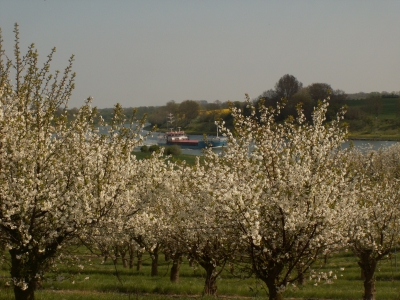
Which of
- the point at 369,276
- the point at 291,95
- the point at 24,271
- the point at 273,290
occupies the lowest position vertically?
the point at 369,276

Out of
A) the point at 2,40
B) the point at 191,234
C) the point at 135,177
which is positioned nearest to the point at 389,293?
the point at 191,234

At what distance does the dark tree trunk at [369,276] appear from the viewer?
17312 mm

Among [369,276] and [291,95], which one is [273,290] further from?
[291,95]

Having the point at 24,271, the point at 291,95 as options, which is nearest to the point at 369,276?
the point at 24,271

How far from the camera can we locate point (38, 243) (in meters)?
10.4

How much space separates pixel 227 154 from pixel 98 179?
3374mm

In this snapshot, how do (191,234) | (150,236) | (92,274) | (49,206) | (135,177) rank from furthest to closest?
(92,274)
(150,236)
(191,234)
(135,177)
(49,206)

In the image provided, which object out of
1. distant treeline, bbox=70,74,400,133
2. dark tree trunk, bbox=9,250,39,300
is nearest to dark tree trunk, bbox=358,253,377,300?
dark tree trunk, bbox=9,250,39,300

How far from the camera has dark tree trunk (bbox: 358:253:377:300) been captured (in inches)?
682

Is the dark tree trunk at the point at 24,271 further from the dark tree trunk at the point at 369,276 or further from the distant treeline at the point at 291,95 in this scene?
the distant treeline at the point at 291,95

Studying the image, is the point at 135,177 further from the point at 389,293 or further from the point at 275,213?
the point at 389,293

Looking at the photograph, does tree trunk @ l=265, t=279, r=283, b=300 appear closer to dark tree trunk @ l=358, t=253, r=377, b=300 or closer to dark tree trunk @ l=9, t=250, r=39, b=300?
dark tree trunk @ l=9, t=250, r=39, b=300

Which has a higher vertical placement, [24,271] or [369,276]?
[24,271]

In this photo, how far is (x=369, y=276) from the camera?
1767 centimetres
